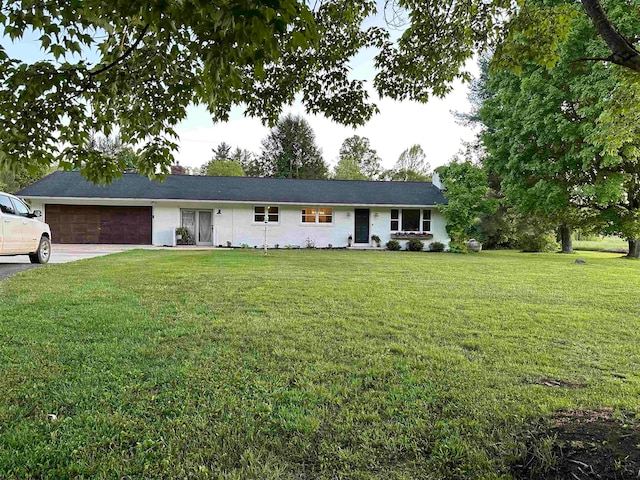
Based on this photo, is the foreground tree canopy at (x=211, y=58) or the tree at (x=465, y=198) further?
the tree at (x=465, y=198)

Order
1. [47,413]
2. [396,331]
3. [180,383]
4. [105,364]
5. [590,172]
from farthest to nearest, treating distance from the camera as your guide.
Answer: [590,172] → [396,331] → [105,364] → [180,383] → [47,413]

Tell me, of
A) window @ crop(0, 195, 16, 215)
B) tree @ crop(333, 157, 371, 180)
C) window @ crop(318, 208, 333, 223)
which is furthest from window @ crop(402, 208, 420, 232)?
tree @ crop(333, 157, 371, 180)

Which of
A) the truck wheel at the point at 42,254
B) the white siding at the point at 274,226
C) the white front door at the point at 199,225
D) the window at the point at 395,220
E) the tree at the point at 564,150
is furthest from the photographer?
the window at the point at 395,220

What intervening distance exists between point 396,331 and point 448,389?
1683 millimetres

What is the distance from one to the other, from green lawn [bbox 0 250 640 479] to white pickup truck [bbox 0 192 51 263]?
2.79 metres

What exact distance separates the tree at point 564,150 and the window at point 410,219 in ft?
15.8

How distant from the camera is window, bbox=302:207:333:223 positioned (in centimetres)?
Result: 2147

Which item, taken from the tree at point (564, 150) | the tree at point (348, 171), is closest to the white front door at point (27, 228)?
the tree at point (564, 150)

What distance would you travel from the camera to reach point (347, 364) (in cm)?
373

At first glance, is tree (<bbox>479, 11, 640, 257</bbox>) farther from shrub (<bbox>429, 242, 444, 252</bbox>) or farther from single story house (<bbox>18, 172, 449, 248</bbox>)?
single story house (<bbox>18, 172, 449, 248</bbox>)

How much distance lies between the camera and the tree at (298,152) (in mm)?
47750

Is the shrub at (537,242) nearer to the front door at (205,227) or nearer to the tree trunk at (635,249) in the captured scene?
the tree trunk at (635,249)

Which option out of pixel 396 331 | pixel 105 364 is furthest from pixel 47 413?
pixel 396 331

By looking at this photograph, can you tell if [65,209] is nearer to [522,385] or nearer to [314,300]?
[314,300]
